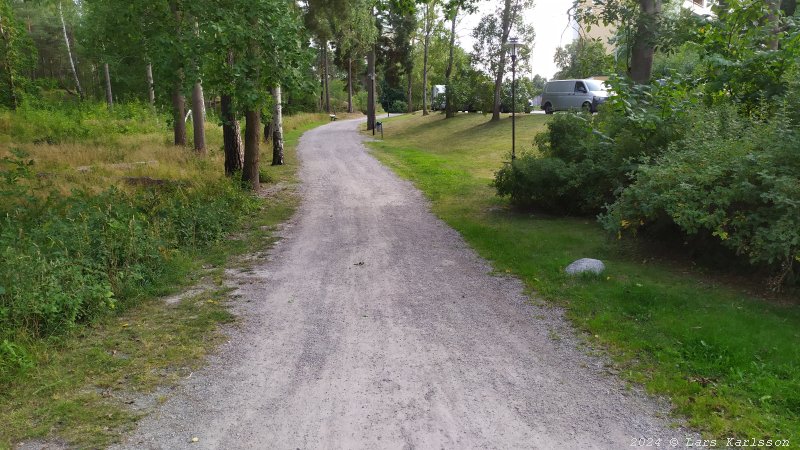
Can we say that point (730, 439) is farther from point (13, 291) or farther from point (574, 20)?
point (574, 20)

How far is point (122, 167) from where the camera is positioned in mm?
14078

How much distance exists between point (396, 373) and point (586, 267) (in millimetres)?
3674

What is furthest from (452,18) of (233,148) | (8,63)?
(8,63)

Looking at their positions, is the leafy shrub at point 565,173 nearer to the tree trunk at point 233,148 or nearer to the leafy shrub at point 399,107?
the tree trunk at point 233,148

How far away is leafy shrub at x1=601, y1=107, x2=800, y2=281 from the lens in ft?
18.6

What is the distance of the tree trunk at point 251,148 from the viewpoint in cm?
1322

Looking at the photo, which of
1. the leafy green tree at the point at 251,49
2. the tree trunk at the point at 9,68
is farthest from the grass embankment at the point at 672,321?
the tree trunk at the point at 9,68

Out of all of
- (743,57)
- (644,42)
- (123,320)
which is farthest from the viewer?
(644,42)

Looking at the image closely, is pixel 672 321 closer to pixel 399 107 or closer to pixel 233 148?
pixel 233 148

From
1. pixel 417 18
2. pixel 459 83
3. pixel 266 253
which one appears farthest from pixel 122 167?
pixel 417 18

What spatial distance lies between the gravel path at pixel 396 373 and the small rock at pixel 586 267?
32.7 inches

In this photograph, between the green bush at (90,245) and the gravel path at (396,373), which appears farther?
the green bush at (90,245)

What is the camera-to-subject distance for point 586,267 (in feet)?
23.9

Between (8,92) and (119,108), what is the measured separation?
510cm
